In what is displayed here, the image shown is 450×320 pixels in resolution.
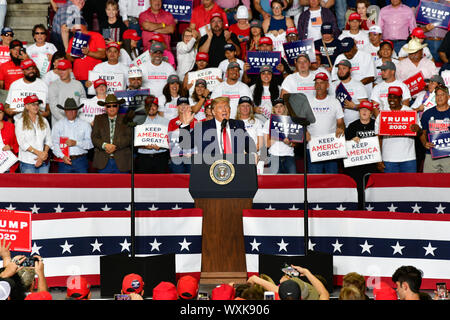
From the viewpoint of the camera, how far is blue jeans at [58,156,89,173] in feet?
48.1

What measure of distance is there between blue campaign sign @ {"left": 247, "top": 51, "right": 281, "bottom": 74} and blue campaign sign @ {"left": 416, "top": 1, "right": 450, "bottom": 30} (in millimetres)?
3467

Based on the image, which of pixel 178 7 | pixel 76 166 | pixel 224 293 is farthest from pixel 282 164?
pixel 224 293

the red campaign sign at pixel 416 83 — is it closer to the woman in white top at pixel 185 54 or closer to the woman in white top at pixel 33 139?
the woman in white top at pixel 185 54

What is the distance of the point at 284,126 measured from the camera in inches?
570

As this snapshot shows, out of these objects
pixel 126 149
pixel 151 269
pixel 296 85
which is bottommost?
pixel 151 269

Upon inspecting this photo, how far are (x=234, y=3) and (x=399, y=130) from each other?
5.13 metres

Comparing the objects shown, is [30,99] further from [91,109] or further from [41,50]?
[41,50]

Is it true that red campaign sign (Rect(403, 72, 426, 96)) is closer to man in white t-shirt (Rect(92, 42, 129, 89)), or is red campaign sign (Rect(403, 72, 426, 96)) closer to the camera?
man in white t-shirt (Rect(92, 42, 129, 89))

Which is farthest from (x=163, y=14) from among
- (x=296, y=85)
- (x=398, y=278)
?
(x=398, y=278)

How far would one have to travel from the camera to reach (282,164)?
1465cm

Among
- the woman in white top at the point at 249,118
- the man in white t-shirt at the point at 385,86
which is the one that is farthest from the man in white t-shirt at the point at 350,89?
the woman in white top at the point at 249,118

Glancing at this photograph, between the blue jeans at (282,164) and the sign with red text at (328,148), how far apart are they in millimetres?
345

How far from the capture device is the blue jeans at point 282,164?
14.6 meters
